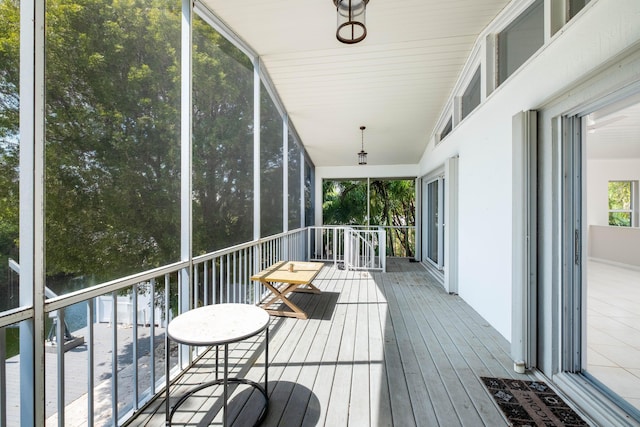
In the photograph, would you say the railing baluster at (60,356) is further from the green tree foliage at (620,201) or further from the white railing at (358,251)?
the green tree foliage at (620,201)

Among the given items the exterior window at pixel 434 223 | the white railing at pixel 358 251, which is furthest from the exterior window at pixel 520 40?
the white railing at pixel 358 251

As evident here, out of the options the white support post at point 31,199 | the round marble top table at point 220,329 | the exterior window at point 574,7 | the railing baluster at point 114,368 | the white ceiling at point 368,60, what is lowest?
the railing baluster at point 114,368

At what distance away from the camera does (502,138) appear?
2.59 meters

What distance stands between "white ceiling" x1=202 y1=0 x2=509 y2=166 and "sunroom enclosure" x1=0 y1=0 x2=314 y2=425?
367 mm

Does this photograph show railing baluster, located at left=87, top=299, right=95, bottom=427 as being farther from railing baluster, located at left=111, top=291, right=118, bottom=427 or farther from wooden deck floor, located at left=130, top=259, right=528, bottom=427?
wooden deck floor, located at left=130, top=259, right=528, bottom=427

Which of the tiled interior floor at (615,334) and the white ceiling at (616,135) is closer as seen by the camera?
the tiled interior floor at (615,334)

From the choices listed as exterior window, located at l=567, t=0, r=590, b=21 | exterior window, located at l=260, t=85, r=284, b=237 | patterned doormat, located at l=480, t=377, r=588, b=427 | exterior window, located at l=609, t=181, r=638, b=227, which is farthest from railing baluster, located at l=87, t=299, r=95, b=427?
exterior window, located at l=609, t=181, r=638, b=227

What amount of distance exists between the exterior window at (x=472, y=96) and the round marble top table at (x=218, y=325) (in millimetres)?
3557

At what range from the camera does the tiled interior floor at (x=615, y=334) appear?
6.20 ft

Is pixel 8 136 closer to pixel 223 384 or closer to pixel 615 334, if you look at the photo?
pixel 223 384

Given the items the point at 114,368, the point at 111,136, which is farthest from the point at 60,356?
the point at 111,136

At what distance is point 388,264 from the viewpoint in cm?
639

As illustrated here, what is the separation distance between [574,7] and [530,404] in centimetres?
262

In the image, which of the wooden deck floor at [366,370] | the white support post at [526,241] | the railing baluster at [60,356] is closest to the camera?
the railing baluster at [60,356]
